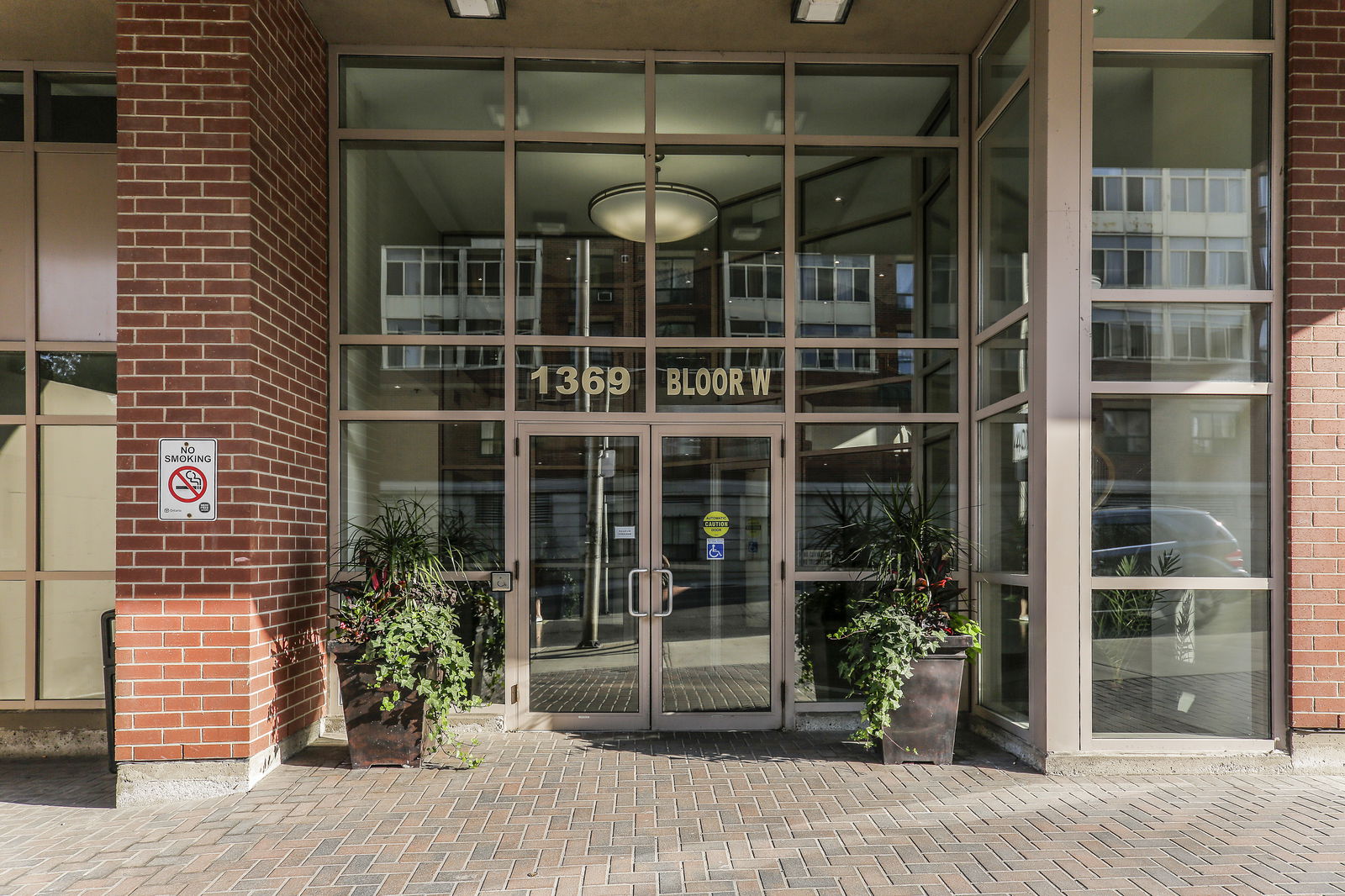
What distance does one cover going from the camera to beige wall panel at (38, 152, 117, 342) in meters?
5.87

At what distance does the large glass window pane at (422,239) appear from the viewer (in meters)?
6.12

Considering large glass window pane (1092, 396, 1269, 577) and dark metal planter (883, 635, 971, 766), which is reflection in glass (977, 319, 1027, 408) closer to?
large glass window pane (1092, 396, 1269, 577)

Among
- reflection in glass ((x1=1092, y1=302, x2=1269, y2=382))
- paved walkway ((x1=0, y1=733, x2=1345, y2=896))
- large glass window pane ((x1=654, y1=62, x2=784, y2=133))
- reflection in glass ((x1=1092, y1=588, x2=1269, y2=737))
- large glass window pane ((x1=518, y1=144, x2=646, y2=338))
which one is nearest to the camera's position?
paved walkway ((x1=0, y1=733, x2=1345, y2=896))

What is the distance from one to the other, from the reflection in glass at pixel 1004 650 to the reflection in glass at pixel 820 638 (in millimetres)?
845

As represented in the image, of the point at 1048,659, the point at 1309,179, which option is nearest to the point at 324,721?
the point at 1048,659

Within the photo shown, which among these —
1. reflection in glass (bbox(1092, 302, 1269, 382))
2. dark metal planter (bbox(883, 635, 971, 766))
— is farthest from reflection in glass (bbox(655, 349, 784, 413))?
reflection in glass (bbox(1092, 302, 1269, 382))

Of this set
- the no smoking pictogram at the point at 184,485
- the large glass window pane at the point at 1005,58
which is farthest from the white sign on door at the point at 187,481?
the large glass window pane at the point at 1005,58

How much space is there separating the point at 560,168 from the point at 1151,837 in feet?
17.5

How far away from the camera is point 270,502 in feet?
16.8

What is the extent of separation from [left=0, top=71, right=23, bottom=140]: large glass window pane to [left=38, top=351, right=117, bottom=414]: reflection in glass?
158 centimetres

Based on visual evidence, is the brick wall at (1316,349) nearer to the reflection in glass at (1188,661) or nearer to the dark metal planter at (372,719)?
the reflection in glass at (1188,661)

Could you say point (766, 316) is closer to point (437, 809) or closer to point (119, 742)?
point (437, 809)

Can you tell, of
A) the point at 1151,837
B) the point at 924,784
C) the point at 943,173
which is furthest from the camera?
the point at 943,173

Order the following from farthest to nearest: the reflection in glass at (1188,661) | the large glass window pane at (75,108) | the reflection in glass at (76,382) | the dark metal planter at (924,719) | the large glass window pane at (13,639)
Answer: the large glass window pane at (75,108) → the reflection in glass at (76,382) → the large glass window pane at (13,639) → the dark metal planter at (924,719) → the reflection in glass at (1188,661)
